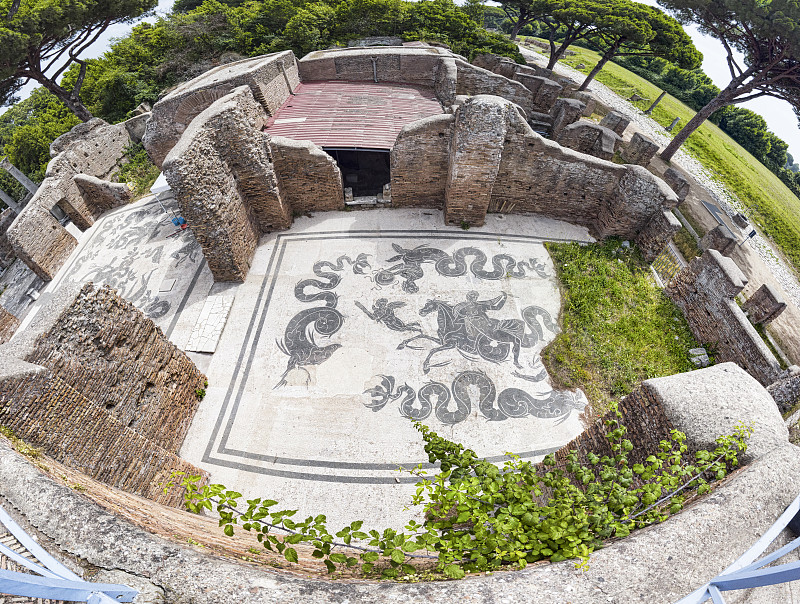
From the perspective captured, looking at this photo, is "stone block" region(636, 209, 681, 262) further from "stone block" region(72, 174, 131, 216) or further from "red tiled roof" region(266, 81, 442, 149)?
"stone block" region(72, 174, 131, 216)

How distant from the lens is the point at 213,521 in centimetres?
452

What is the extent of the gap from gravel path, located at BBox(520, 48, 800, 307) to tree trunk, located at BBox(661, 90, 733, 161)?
3.54 ft

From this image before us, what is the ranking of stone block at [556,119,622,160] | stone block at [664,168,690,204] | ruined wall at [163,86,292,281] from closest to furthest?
ruined wall at [163,86,292,281], stone block at [556,119,622,160], stone block at [664,168,690,204]

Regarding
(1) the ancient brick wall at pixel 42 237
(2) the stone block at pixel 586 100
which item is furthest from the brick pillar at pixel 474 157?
(1) the ancient brick wall at pixel 42 237

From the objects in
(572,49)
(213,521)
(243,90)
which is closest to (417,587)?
(213,521)

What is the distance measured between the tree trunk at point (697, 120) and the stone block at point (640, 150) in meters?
3.18

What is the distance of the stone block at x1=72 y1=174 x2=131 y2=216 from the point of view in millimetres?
12914

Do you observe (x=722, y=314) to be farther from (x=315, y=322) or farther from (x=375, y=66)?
(x=375, y=66)

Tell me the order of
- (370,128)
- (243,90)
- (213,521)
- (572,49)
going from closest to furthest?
(213,521)
(243,90)
(370,128)
(572,49)

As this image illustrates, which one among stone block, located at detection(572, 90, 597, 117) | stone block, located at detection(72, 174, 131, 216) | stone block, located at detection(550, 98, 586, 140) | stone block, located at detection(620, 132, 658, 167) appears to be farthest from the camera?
stone block, located at detection(572, 90, 597, 117)

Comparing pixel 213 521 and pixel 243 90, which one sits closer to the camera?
pixel 213 521

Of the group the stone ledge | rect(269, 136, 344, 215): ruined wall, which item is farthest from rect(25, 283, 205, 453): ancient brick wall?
rect(269, 136, 344, 215): ruined wall

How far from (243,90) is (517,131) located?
21.9ft

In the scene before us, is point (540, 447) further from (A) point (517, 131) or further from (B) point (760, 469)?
(A) point (517, 131)
